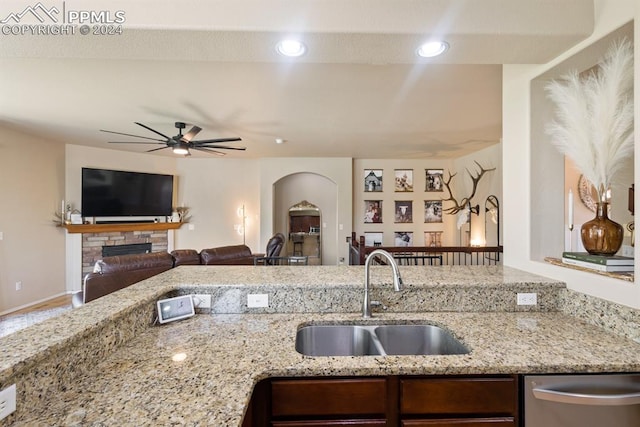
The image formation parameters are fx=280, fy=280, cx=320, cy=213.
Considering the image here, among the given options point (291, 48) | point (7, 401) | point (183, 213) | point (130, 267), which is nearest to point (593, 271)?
point (291, 48)

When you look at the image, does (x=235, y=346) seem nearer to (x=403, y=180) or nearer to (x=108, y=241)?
(x=108, y=241)

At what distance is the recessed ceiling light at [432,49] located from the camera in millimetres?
1494

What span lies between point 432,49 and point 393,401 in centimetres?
172

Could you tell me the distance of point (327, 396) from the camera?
1.03 metres

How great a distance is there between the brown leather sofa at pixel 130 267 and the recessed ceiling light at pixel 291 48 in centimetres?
284

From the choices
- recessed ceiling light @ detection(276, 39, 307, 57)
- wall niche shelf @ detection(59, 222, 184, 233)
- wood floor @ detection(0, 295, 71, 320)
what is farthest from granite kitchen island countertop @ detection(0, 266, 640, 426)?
wall niche shelf @ detection(59, 222, 184, 233)

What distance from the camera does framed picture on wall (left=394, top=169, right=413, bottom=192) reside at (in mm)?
6418

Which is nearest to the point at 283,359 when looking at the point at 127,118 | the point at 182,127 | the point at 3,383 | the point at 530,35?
the point at 3,383

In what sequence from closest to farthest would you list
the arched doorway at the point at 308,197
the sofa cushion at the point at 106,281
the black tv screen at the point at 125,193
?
the sofa cushion at the point at 106,281 → the black tv screen at the point at 125,193 → the arched doorway at the point at 308,197

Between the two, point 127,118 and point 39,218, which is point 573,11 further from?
point 39,218

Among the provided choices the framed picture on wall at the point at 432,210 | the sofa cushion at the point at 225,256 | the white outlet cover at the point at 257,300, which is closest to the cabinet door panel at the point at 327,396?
the white outlet cover at the point at 257,300

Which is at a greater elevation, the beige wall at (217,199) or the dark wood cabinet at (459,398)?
the beige wall at (217,199)

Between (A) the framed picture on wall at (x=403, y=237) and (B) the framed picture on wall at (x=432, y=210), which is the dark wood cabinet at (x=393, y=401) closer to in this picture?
(A) the framed picture on wall at (x=403, y=237)

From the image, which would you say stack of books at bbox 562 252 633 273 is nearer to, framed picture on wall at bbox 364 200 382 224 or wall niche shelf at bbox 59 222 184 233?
framed picture on wall at bbox 364 200 382 224
